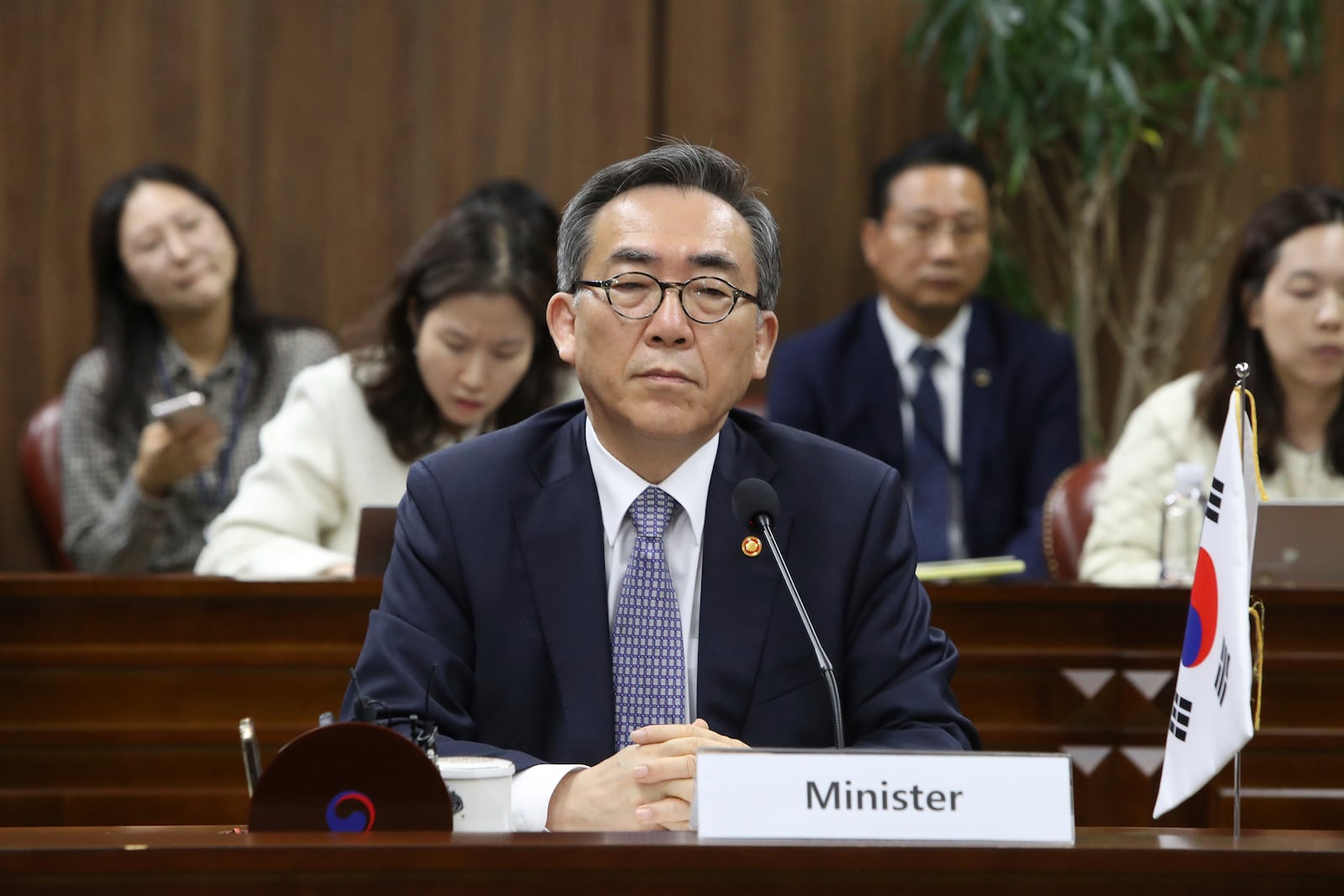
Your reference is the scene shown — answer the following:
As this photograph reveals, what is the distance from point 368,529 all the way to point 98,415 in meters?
1.47

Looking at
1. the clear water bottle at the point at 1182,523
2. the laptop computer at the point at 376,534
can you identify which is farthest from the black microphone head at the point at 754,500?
the clear water bottle at the point at 1182,523

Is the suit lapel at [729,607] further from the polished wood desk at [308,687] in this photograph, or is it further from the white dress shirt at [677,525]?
the polished wood desk at [308,687]

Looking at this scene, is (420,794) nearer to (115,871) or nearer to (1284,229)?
(115,871)

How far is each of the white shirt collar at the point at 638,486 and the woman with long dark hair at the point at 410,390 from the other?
123 centimetres

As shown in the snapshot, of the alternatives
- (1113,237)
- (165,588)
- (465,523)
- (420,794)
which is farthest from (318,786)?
(1113,237)

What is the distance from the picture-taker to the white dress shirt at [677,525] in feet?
5.57

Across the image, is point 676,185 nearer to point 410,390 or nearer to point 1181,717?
point 1181,717

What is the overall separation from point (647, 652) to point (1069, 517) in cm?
173

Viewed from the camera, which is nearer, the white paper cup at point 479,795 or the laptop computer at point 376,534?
the white paper cup at point 479,795

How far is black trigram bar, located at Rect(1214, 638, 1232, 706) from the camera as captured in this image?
1238mm

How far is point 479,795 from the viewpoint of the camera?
127 centimetres

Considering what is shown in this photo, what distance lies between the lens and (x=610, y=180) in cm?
172

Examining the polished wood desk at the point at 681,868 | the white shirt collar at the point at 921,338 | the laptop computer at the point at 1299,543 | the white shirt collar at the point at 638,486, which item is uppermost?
the white shirt collar at the point at 921,338

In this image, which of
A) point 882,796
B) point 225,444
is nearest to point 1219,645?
point 882,796
